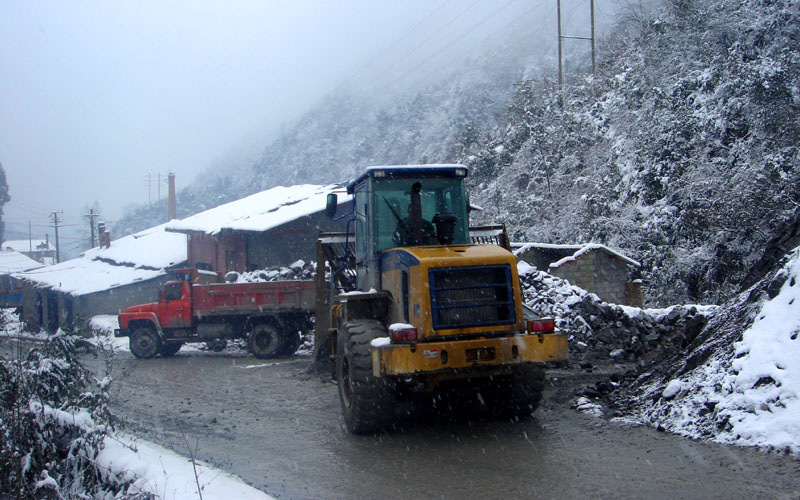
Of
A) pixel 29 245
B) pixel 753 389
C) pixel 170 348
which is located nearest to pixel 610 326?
pixel 753 389

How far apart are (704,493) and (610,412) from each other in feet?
8.75

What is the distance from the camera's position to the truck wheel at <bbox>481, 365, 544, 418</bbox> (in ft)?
23.3

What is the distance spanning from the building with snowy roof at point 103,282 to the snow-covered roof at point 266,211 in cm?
255

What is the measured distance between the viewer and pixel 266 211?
2833cm

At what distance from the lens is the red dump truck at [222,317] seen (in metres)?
16.2

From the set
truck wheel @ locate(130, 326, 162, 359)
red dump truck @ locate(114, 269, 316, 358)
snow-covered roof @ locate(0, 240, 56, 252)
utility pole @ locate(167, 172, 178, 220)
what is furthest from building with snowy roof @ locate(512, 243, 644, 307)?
snow-covered roof @ locate(0, 240, 56, 252)

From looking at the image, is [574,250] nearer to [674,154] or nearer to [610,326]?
[674,154]

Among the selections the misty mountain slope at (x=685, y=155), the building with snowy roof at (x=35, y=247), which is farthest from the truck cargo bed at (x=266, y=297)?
the building with snowy roof at (x=35, y=247)

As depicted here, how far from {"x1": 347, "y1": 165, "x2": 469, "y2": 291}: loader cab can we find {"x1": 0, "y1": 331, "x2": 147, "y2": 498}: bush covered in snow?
344 cm

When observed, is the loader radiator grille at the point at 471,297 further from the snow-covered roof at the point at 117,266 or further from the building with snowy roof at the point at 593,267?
the snow-covered roof at the point at 117,266

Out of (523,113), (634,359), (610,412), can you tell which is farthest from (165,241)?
(610,412)

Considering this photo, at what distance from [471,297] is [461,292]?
120 millimetres

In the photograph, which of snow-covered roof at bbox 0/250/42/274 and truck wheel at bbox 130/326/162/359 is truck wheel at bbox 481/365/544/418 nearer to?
truck wheel at bbox 130/326/162/359

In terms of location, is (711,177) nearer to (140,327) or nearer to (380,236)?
(380,236)
